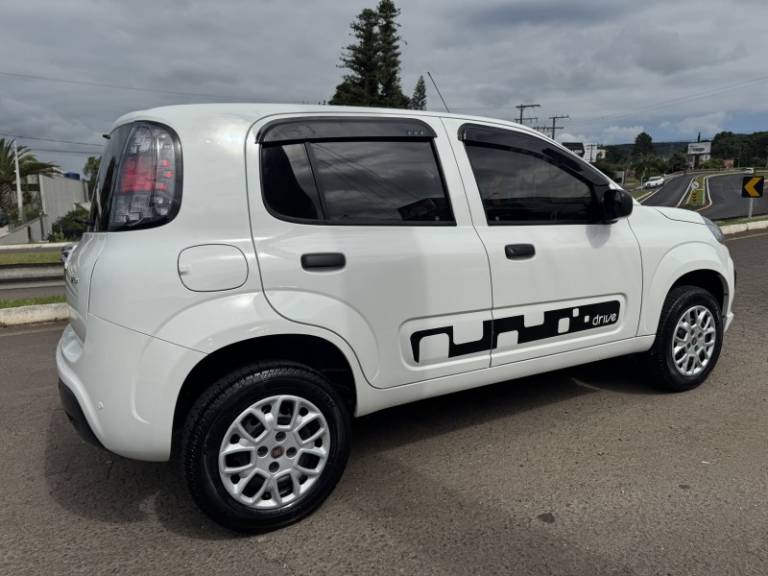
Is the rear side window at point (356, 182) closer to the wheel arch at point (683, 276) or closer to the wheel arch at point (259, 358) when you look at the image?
the wheel arch at point (259, 358)

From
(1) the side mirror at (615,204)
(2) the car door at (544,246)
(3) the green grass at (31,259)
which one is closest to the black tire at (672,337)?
(2) the car door at (544,246)

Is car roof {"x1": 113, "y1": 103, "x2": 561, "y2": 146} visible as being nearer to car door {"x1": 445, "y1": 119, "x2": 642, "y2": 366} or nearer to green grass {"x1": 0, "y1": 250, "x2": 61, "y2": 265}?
car door {"x1": 445, "y1": 119, "x2": 642, "y2": 366}

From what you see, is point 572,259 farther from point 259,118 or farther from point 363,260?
point 259,118

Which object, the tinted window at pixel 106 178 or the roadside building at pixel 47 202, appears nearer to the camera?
the tinted window at pixel 106 178

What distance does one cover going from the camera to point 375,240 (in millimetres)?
2875

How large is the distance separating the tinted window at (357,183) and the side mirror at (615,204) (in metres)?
1.10

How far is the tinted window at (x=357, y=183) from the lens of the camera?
274cm

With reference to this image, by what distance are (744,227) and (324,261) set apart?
17571 millimetres

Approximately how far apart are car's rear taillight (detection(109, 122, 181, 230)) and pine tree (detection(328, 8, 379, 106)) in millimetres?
40822

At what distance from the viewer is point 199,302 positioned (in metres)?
2.46

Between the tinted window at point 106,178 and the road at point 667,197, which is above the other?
the tinted window at point 106,178

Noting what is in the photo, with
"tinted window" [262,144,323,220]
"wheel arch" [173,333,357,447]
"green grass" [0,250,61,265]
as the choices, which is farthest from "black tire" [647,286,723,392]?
"green grass" [0,250,61,265]

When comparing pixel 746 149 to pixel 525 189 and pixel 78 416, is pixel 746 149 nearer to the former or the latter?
pixel 525 189

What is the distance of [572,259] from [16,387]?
4.21 m
